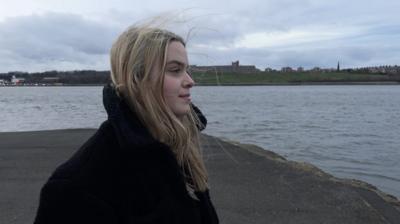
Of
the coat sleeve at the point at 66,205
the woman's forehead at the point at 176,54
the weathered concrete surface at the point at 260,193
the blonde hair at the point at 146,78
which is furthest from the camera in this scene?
the weathered concrete surface at the point at 260,193

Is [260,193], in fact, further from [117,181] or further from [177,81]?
[117,181]

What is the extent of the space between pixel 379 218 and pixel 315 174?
3768 millimetres

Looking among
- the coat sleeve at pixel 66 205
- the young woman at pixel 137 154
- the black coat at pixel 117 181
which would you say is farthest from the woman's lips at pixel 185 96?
the coat sleeve at pixel 66 205

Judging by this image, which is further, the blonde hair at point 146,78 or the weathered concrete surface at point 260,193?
the weathered concrete surface at point 260,193

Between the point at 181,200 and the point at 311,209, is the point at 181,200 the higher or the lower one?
the higher one

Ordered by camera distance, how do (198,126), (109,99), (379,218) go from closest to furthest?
(109,99)
(198,126)
(379,218)

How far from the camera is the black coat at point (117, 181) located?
1811mm

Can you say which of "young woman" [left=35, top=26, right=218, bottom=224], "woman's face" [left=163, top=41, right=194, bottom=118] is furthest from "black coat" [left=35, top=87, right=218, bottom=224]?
"woman's face" [left=163, top=41, right=194, bottom=118]

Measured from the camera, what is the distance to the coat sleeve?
180cm

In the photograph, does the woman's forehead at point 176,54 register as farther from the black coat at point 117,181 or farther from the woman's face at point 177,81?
the black coat at point 117,181

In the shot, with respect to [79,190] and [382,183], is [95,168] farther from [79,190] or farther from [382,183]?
[382,183]

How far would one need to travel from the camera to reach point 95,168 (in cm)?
187

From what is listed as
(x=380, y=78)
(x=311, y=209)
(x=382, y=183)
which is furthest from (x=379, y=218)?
(x=380, y=78)

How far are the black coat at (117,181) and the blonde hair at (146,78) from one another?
5cm
